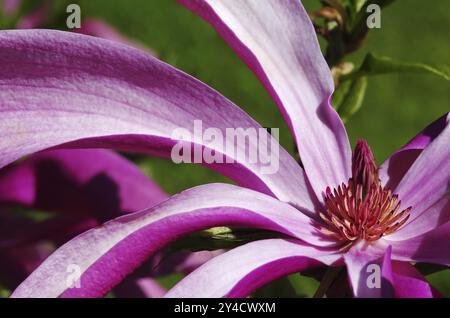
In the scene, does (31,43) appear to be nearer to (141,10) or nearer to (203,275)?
(203,275)

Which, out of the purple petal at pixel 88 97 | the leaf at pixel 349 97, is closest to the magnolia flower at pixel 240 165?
the purple petal at pixel 88 97

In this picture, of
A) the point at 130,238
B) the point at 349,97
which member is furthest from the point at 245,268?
the point at 349,97

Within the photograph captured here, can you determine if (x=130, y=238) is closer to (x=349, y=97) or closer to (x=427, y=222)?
(x=427, y=222)

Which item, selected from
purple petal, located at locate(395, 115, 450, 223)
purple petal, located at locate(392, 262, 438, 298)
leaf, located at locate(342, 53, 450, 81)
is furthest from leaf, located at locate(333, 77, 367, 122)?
purple petal, located at locate(392, 262, 438, 298)

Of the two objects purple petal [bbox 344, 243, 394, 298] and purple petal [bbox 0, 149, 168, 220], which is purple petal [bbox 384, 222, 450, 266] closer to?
purple petal [bbox 344, 243, 394, 298]

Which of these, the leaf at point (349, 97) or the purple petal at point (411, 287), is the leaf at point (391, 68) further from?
the purple petal at point (411, 287)
